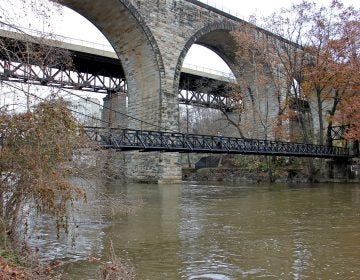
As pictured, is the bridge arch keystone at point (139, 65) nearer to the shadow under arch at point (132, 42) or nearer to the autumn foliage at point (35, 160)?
the shadow under arch at point (132, 42)

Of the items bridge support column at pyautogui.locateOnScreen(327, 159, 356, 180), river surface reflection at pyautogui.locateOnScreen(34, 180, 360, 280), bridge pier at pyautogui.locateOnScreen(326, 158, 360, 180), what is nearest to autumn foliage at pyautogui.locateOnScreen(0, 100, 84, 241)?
river surface reflection at pyautogui.locateOnScreen(34, 180, 360, 280)

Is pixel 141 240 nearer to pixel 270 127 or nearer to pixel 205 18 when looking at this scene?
pixel 205 18

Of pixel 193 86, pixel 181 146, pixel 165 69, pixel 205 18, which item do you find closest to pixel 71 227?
pixel 181 146

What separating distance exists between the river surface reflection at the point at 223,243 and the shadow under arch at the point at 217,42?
54.7 ft

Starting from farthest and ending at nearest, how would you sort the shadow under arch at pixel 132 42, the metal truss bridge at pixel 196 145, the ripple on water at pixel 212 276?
1. the shadow under arch at pixel 132 42
2. the metal truss bridge at pixel 196 145
3. the ripple on water at pixel 212 276

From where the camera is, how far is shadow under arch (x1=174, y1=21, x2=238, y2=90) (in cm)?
2744

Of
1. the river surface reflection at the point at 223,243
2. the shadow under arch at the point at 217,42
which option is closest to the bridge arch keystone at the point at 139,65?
the shadow under arch at the point at 217,42

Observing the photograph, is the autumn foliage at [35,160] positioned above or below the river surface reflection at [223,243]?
above

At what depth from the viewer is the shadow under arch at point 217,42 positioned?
Answer: 27.4 meters

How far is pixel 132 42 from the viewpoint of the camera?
25.8 metres

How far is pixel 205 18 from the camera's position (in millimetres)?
29328

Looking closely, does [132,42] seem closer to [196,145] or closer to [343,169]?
[196,145]

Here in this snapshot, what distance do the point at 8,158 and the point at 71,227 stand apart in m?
3.37

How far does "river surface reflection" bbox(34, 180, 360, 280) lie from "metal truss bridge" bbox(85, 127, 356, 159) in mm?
5960
